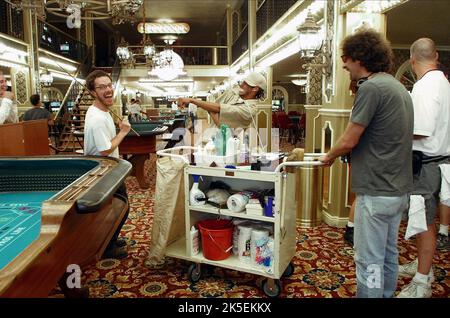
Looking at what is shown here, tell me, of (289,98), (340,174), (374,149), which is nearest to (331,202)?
(340,174)

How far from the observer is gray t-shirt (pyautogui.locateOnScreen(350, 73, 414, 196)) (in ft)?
6.07

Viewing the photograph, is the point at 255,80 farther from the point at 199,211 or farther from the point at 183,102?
the point at 199,211

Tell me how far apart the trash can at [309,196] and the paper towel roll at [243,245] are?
1.65 m

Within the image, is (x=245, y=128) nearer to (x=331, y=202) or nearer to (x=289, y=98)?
(x=331, y=202)

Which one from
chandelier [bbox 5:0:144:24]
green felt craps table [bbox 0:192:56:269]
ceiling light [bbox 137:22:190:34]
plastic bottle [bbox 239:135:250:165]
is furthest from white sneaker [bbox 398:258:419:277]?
ceiling light [bbox 137:22:190:34]

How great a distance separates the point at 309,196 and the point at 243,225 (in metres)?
1.65

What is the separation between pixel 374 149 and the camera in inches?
75.7

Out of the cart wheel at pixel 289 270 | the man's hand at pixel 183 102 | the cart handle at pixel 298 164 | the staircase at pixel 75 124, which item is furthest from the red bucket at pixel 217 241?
the staircase at pixel 75 124

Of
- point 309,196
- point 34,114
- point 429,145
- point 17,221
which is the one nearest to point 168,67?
point 34,114

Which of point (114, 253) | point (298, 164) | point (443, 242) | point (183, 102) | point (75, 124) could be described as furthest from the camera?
point (75, 124)

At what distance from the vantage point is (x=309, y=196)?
424cm

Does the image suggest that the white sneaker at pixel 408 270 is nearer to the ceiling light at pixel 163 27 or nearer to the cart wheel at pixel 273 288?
the cart wheel at pixel 273 288

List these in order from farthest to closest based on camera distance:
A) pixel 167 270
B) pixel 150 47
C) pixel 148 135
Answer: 1. pixel 150 47
2. pixel 148 135
3. pixel 167 270

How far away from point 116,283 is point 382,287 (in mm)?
1964
